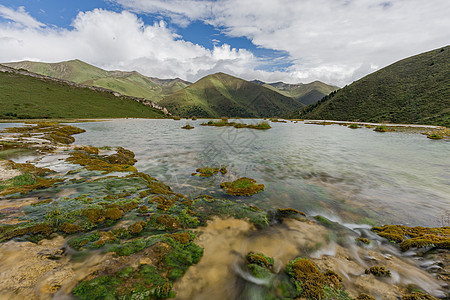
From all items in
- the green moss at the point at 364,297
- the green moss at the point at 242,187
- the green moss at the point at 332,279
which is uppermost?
the green moss at the point at 364,297

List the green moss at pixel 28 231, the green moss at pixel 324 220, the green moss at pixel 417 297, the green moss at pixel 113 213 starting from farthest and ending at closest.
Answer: the green moss at pixel 324 220
the green moss at pixel 113 213
the green moss at pixel 28 231
the green moss at pixel 417 297

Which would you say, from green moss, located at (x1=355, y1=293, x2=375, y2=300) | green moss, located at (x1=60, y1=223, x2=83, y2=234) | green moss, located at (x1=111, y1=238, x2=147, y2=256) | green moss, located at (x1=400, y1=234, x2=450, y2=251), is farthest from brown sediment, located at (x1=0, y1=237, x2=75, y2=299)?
green moss, located at (x1=400, y1=234, x2=450, y2=251)

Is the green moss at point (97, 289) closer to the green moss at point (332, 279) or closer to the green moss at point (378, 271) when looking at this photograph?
the green moss at point (332, 279)

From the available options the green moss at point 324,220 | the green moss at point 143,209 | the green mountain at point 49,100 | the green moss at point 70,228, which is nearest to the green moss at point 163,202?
the green moss at point 143,209

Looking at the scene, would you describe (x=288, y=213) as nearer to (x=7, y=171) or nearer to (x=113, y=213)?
(x=113, y=213)

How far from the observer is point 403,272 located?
225 inches

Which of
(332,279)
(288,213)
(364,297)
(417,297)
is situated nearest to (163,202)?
(288,213)

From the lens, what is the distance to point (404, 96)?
92000 mm

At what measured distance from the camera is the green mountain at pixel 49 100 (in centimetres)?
9562

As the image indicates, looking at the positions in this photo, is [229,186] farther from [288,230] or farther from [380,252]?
[380,252]

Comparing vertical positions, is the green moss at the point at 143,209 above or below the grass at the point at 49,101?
below

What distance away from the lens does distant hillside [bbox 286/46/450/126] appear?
74875 millimetres

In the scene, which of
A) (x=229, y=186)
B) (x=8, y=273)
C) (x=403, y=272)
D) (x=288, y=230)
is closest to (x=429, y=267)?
(x=403, y=272)

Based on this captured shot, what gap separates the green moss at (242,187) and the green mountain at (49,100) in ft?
414
